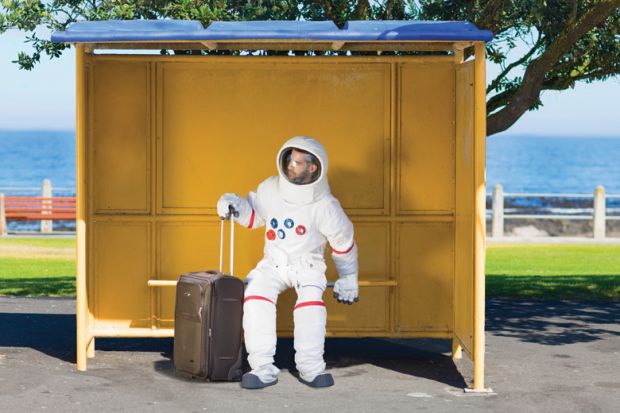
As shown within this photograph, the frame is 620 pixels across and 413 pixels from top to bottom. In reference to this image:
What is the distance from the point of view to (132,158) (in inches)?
383

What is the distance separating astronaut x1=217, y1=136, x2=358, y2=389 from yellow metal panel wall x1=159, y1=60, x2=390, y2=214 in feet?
2.64

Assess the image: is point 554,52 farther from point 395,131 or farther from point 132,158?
point 132,158

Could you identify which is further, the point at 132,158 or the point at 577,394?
the point at 132,158

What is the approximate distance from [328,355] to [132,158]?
7.42 ft

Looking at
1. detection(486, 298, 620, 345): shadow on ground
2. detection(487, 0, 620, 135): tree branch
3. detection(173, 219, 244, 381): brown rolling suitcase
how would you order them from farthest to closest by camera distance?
detection(487, 0, 620, 135): tree branch, detection(486, 298, 620, 345): shadow on ground, detection(173, 219, 244, 381): brown rolling suitcase

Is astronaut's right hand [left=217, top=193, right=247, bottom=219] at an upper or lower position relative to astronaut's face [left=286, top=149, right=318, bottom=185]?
lower

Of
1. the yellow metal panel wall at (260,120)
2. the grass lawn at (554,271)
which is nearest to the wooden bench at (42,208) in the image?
the grass lawn at (554,271)

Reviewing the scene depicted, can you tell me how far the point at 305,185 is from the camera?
877 cm

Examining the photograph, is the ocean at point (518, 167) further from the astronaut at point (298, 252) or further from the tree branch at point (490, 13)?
the astronaut at point (298, 252)

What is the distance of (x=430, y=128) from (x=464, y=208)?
36.2 inches

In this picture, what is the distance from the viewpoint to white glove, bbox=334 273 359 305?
884 cm

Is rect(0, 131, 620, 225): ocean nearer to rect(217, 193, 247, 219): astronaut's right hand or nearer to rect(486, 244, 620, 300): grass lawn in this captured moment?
rect(486, 244, 620, 300): grass lawn

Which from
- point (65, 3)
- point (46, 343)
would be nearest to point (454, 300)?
point (46, 343)

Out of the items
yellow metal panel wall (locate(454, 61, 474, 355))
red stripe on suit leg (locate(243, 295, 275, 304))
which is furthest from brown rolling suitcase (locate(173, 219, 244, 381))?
yellow metal panel wall (locate(454, 61, 474, 355))
